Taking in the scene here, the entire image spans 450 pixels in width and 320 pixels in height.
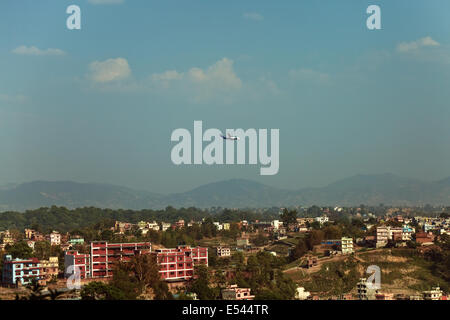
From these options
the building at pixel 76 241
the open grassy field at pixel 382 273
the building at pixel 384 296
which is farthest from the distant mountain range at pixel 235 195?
the building at pixel 384 296

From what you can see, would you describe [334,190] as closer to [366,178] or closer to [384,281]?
[366,178]

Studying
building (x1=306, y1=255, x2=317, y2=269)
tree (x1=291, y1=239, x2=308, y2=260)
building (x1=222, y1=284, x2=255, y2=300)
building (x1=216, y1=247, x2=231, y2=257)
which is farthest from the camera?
building (x1=216, y1=247, x2=231, y2=257)

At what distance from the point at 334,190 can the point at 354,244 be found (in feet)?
500

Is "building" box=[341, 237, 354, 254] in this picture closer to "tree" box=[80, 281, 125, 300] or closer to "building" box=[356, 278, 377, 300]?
"building" box=[356, 278, 377, 300]

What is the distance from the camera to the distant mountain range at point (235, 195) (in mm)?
154500

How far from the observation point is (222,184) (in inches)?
7510

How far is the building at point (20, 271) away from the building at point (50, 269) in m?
0.37

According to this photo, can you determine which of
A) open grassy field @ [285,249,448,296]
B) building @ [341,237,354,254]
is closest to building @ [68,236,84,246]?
open grassy field @ [285,249,448,296]

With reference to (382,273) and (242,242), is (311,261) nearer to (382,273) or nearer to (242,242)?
(382,273)

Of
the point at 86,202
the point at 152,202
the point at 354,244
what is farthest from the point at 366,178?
the point at 354,244

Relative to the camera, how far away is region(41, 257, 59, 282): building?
25.6m

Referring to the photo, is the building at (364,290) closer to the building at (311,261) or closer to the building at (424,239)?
the building at (311,261)

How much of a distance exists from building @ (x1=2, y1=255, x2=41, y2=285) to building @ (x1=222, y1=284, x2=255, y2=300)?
23.5 ft
